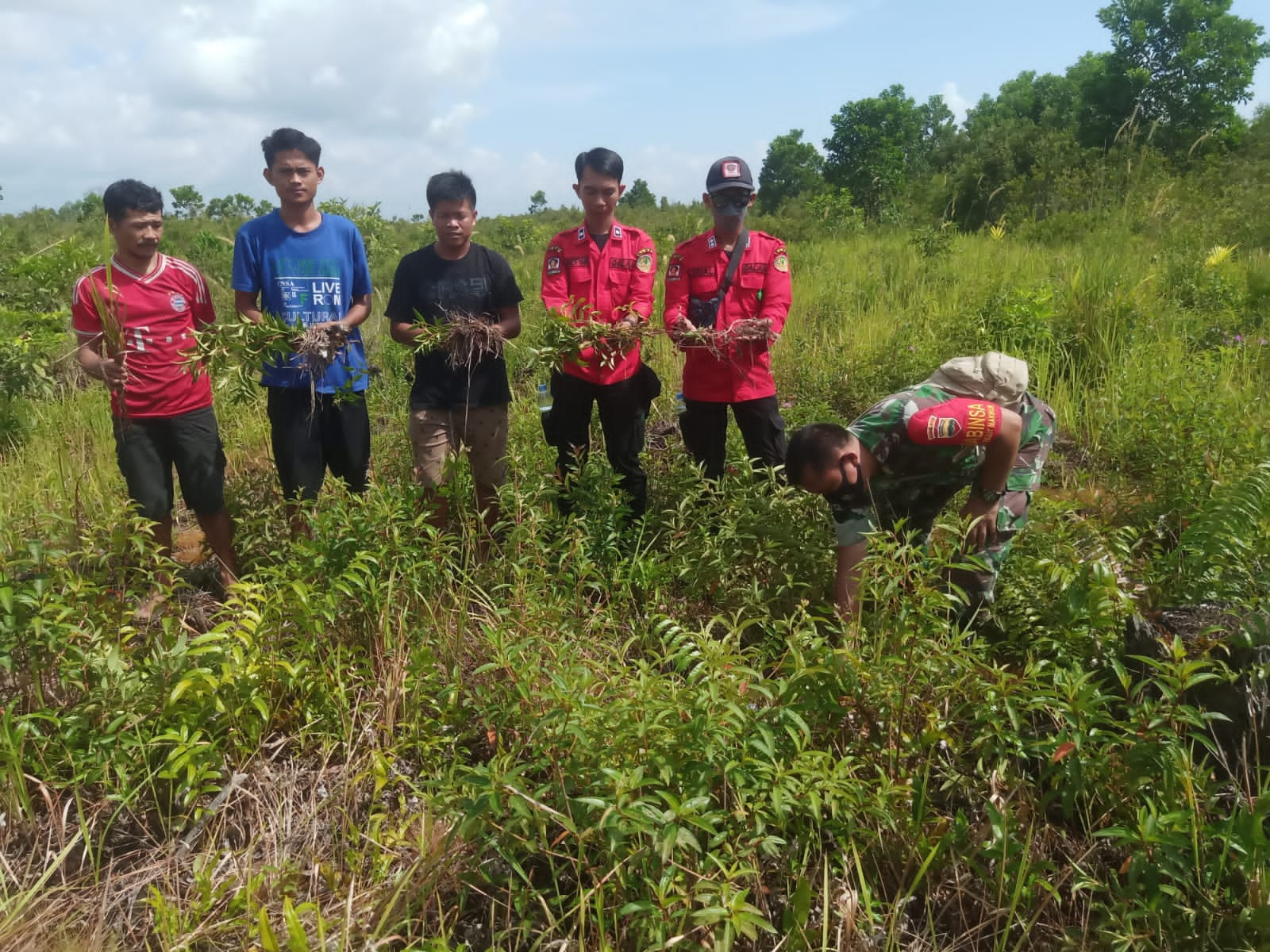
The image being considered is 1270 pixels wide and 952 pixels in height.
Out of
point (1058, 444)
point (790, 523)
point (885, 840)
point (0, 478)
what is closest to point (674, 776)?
point (885, 840)

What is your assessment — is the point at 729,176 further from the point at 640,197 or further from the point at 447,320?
the point at 640,197

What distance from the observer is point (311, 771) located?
229 cm

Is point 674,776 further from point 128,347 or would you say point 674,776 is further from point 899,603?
point 128,347

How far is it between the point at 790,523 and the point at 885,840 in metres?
1.32

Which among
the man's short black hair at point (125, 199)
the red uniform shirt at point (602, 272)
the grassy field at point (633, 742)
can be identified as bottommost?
→ the grassy field at point (633, 742)

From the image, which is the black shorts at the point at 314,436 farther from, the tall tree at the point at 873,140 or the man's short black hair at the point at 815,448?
the tall tree at the point at 873,140

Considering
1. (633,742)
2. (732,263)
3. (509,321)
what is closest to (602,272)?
(509,321)

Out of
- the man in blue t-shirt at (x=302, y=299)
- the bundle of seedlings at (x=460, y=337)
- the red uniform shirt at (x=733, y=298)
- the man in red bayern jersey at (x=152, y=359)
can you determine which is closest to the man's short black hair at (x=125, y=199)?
the man in red bayern jersey at (x=152, y=359)

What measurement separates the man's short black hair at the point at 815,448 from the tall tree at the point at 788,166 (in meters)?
41.4

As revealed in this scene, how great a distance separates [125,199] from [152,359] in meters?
0.66

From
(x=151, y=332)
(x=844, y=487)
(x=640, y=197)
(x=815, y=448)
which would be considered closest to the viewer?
(x=815, y=448)

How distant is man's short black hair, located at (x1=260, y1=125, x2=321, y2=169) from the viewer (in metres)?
3.23

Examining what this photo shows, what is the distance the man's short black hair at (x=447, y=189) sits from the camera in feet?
10.9

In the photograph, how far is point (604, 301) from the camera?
3.48m
